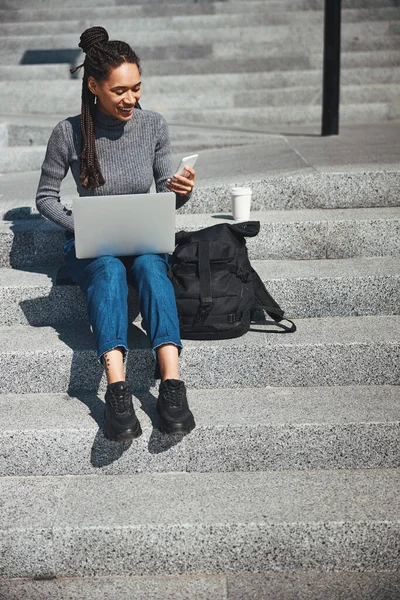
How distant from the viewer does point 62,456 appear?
3111 mm

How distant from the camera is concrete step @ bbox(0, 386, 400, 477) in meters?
3.08

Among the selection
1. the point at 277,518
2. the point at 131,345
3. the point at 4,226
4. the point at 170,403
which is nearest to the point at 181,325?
the point at 131,345

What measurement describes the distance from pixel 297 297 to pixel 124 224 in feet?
3.27

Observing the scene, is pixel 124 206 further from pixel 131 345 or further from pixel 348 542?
pixel 348 542

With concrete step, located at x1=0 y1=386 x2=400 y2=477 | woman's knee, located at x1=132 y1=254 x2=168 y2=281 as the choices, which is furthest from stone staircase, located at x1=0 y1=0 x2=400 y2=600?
woman's knee, located at x1=132 y1=254 x2=168 y2=281

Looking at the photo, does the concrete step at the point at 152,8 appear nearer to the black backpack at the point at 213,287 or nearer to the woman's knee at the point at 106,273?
the black backpack at the point at 213,287

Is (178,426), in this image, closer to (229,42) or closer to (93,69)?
(93,69)

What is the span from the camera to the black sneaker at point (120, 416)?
2.96 meters

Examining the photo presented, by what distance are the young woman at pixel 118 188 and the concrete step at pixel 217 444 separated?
0.12 meters

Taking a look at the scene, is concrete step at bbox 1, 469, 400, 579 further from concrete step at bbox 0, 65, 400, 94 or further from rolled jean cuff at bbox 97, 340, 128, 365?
concrete step at bbox 0, 65, 400, 94

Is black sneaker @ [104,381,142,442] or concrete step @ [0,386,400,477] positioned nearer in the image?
black sneaker @ [104,381,142,442]

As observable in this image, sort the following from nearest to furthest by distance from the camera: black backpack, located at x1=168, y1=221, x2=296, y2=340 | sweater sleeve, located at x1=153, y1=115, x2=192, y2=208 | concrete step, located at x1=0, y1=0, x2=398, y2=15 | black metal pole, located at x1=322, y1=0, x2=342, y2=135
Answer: black backpack, located at x1=168, y1=221, x2=296, y2=340, sweater sleeve, located at x1=153, y1=115, x2=192, y2=208, black metal pole, located at x1=322, y1=0, x2=342, y2=135, concrete step, located at x1=0, y1=0, x2=398, y2=15

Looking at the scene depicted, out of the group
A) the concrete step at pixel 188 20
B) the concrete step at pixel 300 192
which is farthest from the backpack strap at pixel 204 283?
the concrete step at pixel 188 20

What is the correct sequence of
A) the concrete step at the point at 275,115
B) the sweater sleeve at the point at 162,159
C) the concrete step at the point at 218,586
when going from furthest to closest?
the concrete step at the point at 275,115, the sweater sleeve at the point at 162,159, the concrete step at the point at 218,586
